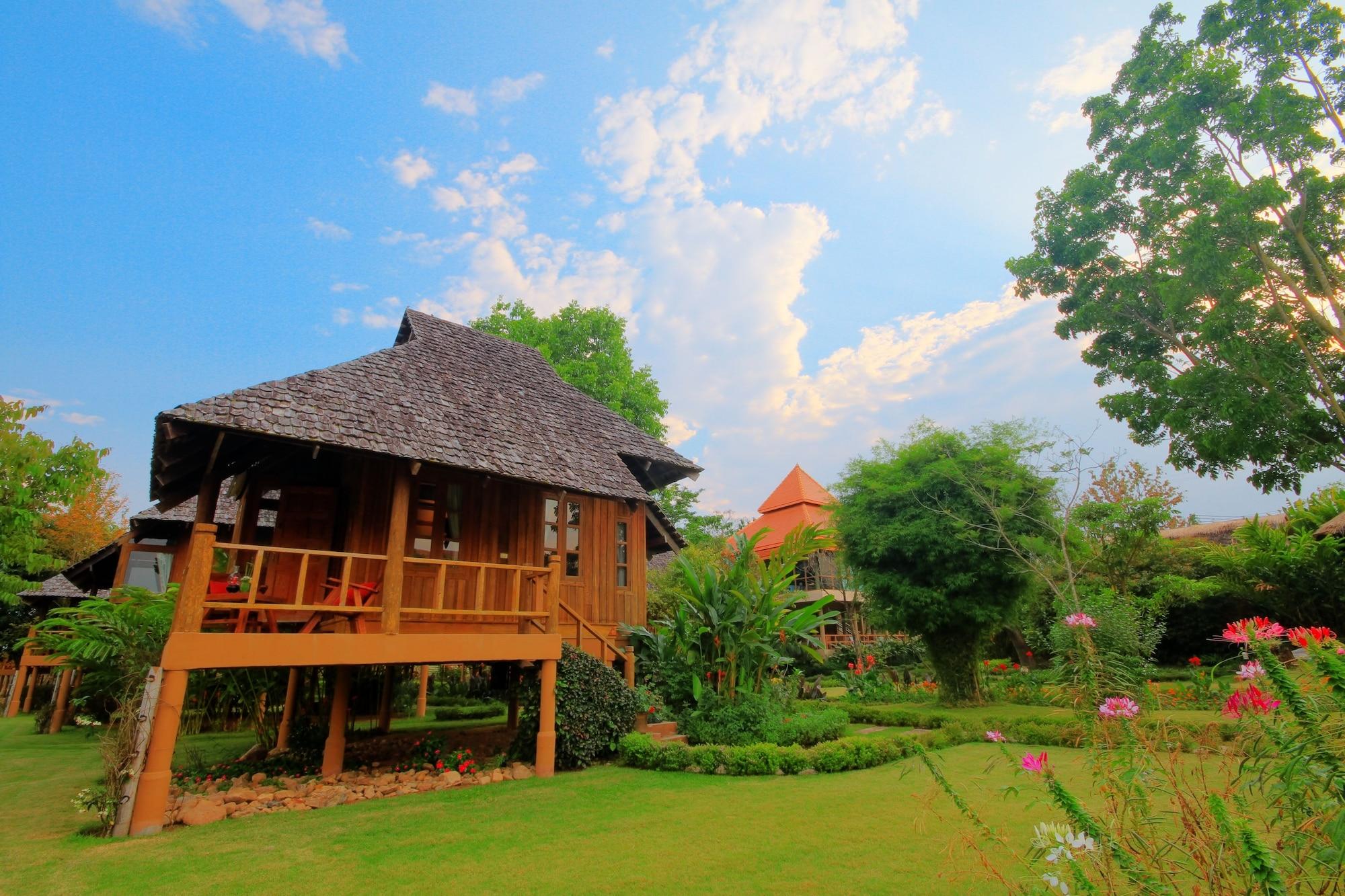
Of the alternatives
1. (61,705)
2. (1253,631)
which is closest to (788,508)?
(61,705)

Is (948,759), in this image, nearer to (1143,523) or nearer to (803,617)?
(803,617)

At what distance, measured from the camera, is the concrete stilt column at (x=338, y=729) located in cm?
911

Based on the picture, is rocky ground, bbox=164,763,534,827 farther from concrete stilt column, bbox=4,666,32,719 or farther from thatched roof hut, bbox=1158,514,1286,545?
thatched roof hut, bbox=1158,514,1286,545

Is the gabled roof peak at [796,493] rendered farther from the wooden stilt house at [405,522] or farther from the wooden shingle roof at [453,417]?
the wooden stilt house at [405,522]

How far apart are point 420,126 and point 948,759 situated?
50.8ft

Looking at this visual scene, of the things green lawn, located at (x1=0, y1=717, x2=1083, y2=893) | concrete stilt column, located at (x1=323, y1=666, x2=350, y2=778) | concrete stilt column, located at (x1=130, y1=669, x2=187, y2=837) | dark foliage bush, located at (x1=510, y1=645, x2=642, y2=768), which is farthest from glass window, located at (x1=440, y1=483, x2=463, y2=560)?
concrete stilt column, located at (x1=130, y1=669, x2=187, y2=837)

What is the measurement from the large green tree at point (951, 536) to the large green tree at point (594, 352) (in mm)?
10367

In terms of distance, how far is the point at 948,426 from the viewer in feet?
55.2

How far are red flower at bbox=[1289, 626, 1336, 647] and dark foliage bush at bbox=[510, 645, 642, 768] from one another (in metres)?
8.21

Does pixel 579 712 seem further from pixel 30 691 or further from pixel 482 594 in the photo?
pixel 30 691

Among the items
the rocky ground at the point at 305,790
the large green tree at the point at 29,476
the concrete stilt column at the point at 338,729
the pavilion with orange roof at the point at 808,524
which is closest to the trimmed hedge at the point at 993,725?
the rocky ground at the point at 305,790

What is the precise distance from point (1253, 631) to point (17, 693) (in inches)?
1141

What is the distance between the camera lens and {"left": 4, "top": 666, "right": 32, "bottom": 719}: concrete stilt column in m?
19.8

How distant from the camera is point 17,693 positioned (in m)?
20.2
